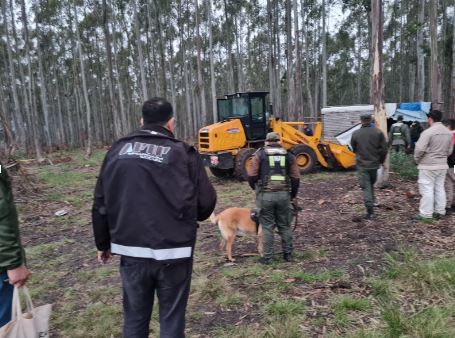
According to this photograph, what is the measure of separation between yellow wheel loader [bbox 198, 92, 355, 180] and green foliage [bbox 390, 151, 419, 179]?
1586mm

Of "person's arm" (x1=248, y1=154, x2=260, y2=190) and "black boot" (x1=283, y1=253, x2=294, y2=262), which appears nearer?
"person's arm" (x1=248, y1=154, x2=260, y2=190)

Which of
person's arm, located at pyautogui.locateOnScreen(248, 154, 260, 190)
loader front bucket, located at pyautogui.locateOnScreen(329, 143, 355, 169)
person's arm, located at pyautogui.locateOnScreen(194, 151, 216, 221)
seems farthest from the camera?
loader front bucket, located at pyautogui.locateOnScreen(329, 143, 355, 169)

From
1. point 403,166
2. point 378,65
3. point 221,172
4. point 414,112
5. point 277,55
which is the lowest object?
point 221,172

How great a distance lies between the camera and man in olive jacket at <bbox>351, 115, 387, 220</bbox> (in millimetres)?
6539

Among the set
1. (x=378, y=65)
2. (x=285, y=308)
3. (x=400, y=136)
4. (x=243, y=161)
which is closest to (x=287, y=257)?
(x=285, y=308)

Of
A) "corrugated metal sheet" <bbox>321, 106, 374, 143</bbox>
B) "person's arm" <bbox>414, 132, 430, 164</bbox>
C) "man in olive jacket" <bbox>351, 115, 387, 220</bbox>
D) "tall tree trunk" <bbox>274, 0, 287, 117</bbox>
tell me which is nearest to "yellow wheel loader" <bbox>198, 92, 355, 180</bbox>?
"corrugated metal sheet" <bbox>321, 106, 374, 143</bbox>

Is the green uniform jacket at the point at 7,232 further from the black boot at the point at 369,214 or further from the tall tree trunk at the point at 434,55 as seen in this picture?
the tall tree trunk at the point at 434,55

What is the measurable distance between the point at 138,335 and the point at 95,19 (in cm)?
3353

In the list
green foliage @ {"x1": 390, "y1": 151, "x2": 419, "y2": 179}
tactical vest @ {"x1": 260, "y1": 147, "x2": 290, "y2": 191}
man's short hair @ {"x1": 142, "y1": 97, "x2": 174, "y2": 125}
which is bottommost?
green foliage @ {"x1": 390, "y1": 151, "x2": 419, "y2": 179}

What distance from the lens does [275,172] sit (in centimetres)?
484

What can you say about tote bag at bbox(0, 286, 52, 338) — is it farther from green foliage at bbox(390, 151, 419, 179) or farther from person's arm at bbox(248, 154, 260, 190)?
green foliage at bbox(390, 151, 419, 179)

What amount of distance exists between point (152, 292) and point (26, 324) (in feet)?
2.51

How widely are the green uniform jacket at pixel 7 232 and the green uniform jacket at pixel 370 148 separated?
18.6ft

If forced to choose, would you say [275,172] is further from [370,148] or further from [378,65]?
[378,65]
